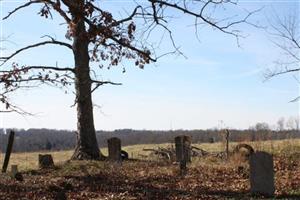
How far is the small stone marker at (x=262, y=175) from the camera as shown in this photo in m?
12.7

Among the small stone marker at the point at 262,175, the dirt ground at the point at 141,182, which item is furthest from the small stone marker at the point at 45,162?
the small stone marker at the point at 262,175

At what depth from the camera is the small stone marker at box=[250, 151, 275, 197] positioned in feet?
41.7

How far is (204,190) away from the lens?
44.4 feet

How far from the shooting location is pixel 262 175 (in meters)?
12.8

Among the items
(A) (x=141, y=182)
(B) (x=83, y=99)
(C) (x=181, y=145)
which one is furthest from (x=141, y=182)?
(B) (x=83, y=99)

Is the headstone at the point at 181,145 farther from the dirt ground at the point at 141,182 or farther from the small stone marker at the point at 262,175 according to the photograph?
the small stone marker at the point at 262,175

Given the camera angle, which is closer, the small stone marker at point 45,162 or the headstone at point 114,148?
the small stone marker at point 45,162

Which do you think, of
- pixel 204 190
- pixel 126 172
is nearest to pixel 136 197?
pixel 204 190

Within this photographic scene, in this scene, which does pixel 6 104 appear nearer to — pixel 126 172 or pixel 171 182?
pixel 126 172

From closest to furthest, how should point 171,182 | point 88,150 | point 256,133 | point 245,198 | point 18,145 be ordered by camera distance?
point 245,198, point 171,182, point 88,150, point 256,133, point 18,145

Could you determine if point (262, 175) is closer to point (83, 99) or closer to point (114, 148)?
point (114, 148)

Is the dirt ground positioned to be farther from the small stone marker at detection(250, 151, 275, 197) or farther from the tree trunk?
the tree trunk

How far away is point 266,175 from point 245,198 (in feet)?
2.92

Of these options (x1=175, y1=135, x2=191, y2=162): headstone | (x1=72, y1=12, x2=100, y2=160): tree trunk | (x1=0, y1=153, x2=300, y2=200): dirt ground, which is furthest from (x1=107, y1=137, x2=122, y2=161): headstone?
(x1=175, y1=135, x2=191, y2=162): headstone
